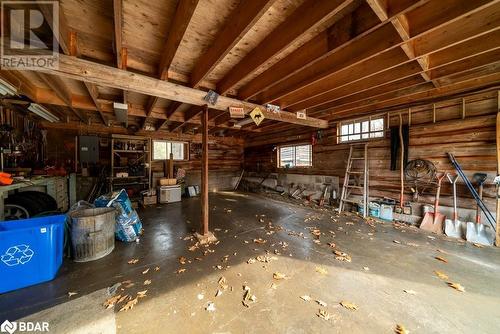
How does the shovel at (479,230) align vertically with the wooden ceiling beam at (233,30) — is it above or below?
below

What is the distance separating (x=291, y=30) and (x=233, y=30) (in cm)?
61

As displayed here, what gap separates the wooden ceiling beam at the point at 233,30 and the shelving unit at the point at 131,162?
5.38 metres

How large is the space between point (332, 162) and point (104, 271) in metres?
6.12

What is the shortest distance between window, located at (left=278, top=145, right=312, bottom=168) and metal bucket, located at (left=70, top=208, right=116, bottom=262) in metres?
6.10

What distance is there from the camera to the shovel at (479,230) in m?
3.27

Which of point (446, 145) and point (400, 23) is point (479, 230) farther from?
point (400, 23)

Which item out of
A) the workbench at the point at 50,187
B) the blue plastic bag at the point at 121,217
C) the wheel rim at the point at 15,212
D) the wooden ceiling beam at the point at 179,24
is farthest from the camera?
the blue plastic bag at the point at 121,217

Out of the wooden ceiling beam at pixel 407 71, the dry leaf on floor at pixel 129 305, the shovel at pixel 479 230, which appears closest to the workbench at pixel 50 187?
the dry leaf on floor at pixel 129 305

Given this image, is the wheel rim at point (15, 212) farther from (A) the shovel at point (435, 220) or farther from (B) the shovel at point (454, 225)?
(B) the shovel at point (454, 225)

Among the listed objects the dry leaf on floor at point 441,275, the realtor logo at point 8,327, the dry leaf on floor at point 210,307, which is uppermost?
the dry leaf on floor at point 441,275

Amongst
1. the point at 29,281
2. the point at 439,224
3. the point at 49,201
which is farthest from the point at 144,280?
the point at 439,224

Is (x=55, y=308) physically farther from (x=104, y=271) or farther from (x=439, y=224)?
(x=439, y=224)

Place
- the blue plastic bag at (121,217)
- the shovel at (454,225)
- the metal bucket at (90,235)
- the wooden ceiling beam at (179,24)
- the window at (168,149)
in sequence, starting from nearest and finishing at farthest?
the wooden ceiling beam at (179,24), the metal bucket at (90,235), the blue plastic bag at (121,217), the shovel at (454,225), the window at (168,149)

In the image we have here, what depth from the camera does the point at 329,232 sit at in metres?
3.77
